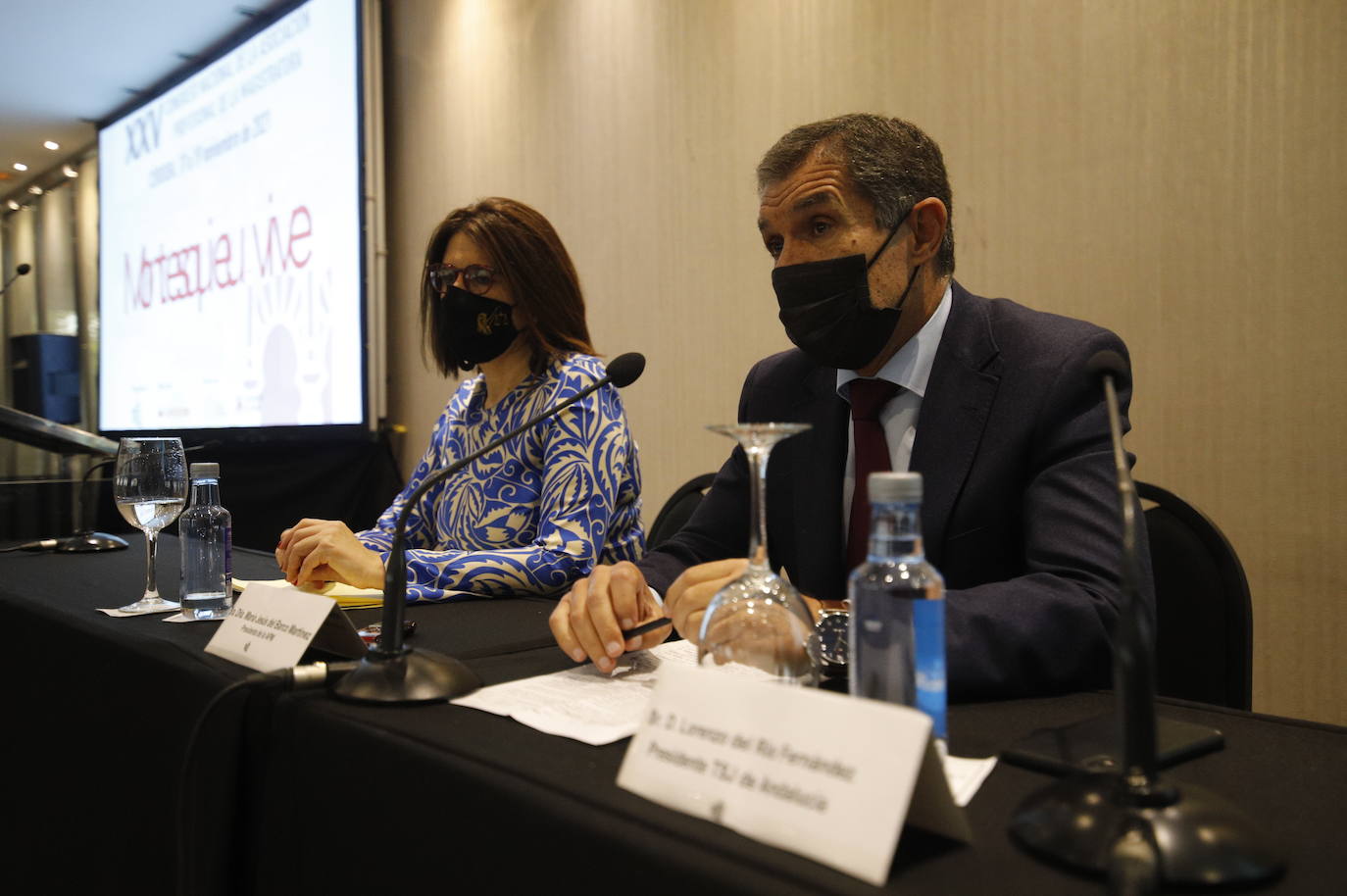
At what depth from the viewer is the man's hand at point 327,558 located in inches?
54.9

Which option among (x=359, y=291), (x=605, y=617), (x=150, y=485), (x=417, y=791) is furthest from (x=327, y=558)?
(x=359, y=291)

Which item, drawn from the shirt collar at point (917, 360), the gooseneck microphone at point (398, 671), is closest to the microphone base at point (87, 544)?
the gooseneck microphone at point (398, 671)

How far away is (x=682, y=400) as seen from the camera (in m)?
3.07

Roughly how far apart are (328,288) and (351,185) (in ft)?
1.47

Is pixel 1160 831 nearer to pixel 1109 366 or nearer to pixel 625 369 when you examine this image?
pixel 1109 366

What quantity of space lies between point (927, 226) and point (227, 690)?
3.43ft

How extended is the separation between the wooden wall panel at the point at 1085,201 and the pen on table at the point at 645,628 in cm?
150

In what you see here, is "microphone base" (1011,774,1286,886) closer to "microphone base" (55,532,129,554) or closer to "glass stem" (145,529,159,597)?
"glass stem" (145,529,159,597)

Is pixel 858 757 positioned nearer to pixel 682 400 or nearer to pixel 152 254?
pixel 682 400

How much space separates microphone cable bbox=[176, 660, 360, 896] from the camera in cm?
79

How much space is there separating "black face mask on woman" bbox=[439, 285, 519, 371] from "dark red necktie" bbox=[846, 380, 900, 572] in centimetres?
79

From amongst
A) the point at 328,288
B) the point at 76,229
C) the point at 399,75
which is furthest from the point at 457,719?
the point at 76,229

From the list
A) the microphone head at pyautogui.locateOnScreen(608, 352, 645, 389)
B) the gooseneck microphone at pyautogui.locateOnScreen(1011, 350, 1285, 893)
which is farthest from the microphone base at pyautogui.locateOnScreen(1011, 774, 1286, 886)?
the microphone head at pyautogui.locateOnScreen(608, 352, 645, 389)

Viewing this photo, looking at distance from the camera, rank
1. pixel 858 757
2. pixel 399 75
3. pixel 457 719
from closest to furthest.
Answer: pixel 858 757
pixel 457 719
pixel 399 75
